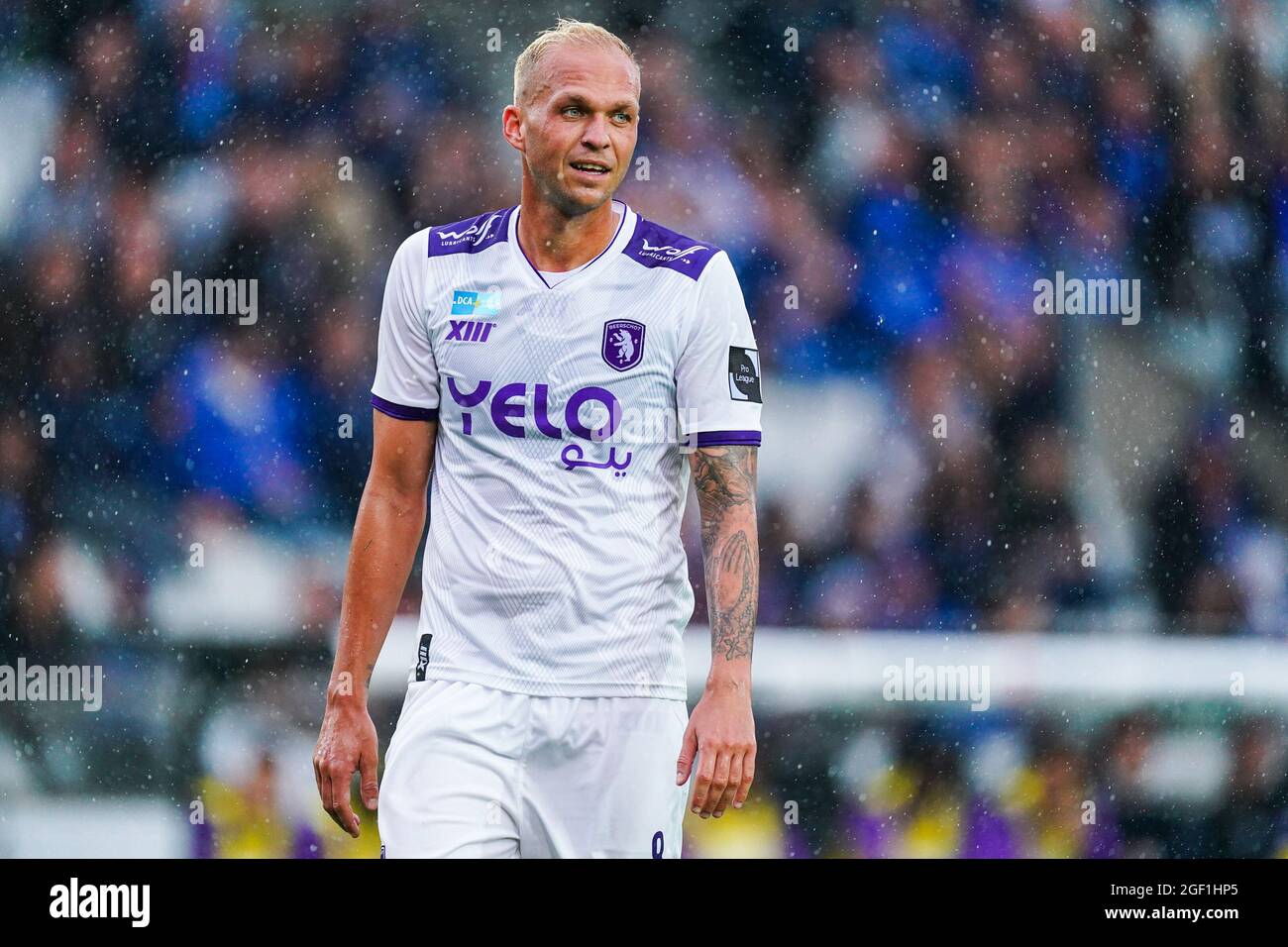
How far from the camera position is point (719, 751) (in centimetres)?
276

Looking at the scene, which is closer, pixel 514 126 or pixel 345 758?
pixel 345 758

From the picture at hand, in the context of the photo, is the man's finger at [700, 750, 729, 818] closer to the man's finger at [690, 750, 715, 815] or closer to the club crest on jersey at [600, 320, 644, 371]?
the man's finger at [690, 750, 715, 815]

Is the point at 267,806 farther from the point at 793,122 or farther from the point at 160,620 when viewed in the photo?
the point at 793,122

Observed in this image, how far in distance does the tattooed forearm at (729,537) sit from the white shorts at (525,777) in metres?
0.23

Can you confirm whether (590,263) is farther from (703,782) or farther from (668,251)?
(703,782)

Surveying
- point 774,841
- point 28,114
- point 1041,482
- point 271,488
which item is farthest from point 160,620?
point 1041,482

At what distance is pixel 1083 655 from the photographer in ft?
18.1

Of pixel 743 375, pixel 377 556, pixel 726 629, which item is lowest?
pixel 726 629

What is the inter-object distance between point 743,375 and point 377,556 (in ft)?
2.65

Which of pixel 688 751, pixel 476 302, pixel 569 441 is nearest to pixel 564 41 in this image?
pixel 476 302

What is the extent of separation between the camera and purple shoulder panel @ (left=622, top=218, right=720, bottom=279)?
305cm

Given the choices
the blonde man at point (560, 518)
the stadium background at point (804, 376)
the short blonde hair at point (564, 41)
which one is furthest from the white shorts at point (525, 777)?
the stadium background at point (804, 376)

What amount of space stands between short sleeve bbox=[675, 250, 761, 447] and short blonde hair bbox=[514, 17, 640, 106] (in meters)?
0.44

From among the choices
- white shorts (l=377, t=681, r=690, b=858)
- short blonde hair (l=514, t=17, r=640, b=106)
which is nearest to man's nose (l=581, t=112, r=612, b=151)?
short blonde hair (l=514, t=17, r=640, b=106)
